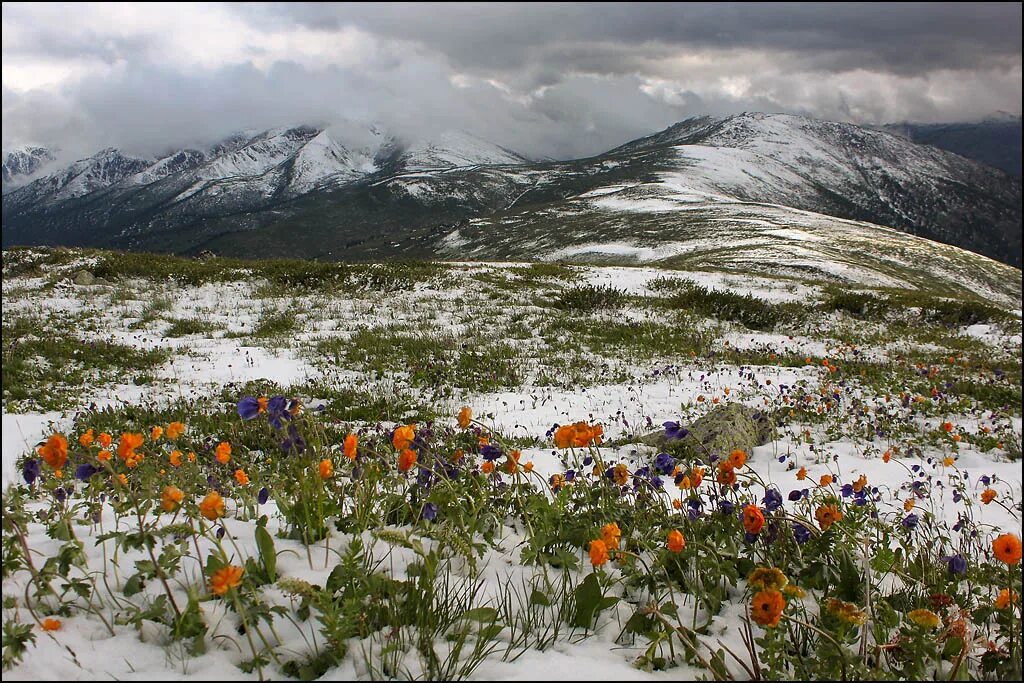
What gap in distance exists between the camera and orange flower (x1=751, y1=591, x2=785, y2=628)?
173 cm

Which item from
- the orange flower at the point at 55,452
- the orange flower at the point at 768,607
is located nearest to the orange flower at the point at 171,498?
the orange flower at the point at 55,452

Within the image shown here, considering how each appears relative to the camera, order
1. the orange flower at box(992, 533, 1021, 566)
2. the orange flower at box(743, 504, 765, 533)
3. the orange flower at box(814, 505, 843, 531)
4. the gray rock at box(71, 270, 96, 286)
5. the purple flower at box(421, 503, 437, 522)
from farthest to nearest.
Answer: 1. the gray rock at box(71, 270, 96, 286)
2. the purple flower at box(421, 503, 437, 522)
3. the orange flower at box(814, 505, 843, 531)
4. the orange flower at box(743, 504, 765, 533)
5. the orange flower at box(992, 533, 1021, 566)

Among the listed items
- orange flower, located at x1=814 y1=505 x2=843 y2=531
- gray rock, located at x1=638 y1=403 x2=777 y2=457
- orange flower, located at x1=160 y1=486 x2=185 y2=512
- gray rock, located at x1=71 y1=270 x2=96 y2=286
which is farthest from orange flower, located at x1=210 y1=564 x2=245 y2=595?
gray rock, located at x1=71 y1=270 x2=96 y2=286

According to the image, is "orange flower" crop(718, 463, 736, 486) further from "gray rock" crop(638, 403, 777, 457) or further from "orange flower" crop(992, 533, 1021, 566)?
"gray rock" crop(638, 403, 777, 457)

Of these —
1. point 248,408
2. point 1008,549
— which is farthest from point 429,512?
point 1008,549

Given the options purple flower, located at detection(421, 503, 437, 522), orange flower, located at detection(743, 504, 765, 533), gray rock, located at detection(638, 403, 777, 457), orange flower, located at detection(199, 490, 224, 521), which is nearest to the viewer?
orange flower, located at detection(199, 490, 224, 521)

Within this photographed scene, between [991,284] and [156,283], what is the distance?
93.0m

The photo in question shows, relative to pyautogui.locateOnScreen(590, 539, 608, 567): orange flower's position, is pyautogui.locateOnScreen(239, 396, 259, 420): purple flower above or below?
above

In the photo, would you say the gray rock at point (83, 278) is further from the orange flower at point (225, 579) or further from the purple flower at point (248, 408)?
the orange flower at point (225, 579)

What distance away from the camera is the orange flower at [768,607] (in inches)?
68.0

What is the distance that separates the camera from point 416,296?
20109 millimetres

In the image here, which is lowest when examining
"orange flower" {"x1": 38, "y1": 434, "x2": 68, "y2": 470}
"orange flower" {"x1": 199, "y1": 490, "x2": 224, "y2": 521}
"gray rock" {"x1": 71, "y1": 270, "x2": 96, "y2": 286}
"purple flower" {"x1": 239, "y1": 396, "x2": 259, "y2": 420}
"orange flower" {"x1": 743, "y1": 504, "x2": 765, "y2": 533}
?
"orange flower" {"x1": 743, "y1": 504, "x2": 765, "y2": 533}

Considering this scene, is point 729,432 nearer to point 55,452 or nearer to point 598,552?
point 598,552

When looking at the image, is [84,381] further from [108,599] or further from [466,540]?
[466,540]
